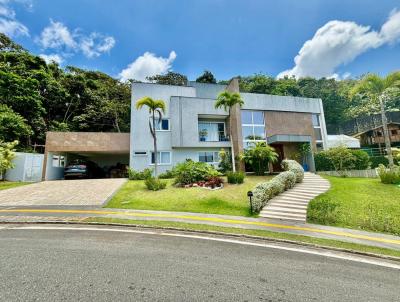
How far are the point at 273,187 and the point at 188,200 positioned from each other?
485 cm

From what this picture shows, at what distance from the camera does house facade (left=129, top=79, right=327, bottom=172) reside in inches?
741

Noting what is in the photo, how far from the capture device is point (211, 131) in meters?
20.9

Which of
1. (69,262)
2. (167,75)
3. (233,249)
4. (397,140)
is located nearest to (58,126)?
(167,75)

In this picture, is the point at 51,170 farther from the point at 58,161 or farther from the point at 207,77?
the point at 207,77

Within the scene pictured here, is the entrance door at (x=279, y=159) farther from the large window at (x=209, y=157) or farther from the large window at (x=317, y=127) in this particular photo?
the large window at (x=209, y=157)

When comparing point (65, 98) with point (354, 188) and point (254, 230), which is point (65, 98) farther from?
point (354, 188)

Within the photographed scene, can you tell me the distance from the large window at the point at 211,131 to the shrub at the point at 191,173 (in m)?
6.06

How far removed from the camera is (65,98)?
26.7m

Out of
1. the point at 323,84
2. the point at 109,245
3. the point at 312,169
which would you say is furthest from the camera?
the point at 323,84

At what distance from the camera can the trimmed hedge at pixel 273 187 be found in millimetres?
9195

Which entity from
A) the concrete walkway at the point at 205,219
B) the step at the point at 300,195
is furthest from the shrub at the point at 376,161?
the concrete walkway at the point at 205,219

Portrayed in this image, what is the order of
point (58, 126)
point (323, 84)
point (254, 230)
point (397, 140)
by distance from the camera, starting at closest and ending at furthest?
point (254, 230), point (58, 126), point (397, 140), point (323, 84)

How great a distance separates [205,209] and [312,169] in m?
14.7

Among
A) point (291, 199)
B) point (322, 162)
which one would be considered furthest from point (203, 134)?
point (322, 162)
